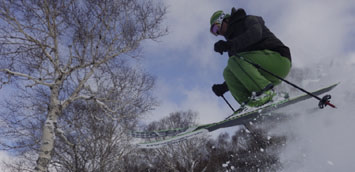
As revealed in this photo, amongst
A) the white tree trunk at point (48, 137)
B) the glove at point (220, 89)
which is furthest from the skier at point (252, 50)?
the white tree trunk at point (48, 137)

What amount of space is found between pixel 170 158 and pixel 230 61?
47.2 feet

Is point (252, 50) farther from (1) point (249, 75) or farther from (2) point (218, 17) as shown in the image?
(2) point (218, 17)

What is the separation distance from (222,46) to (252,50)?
497mm

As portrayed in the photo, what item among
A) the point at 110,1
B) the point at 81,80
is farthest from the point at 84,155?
the point at 110,1

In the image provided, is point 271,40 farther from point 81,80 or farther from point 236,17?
point 81,80

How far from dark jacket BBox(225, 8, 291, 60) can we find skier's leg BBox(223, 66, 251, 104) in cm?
50

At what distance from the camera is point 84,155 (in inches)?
317

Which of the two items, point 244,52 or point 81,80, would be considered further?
point 81,80

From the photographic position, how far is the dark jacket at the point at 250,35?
2436 millimetres

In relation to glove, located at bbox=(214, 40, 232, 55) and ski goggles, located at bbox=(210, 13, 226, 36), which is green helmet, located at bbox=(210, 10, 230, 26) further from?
glove, located at bbox=(214, 40, 232, 55)

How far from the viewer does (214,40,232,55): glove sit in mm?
2459

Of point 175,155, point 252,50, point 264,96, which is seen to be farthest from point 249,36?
point 175,155

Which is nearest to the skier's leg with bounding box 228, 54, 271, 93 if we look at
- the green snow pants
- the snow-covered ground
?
the green snow pants

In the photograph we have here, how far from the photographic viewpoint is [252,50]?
2.69 metres
